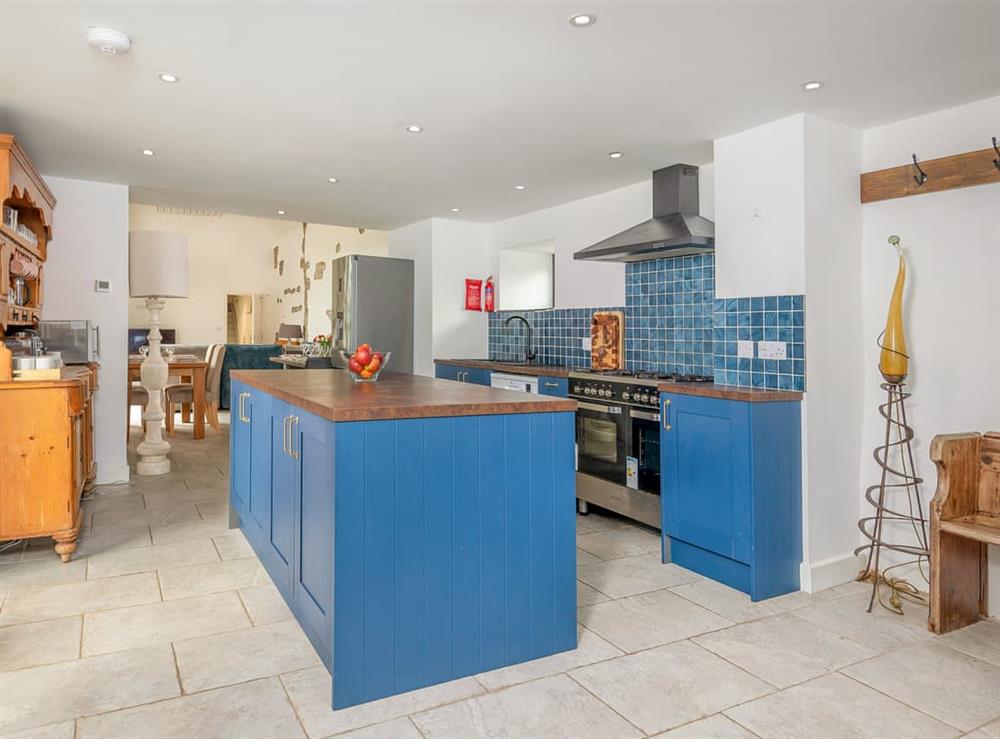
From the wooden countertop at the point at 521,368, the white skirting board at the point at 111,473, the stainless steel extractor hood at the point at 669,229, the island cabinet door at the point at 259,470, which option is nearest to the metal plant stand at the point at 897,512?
the stainless steel extractor hood at the point at 669,229

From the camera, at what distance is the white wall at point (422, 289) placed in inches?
226

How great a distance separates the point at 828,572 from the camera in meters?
3.02

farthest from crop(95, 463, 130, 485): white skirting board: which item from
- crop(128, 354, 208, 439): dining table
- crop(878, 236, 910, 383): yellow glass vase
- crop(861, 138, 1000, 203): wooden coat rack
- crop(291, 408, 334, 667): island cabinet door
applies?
crop(861, 138, 1000, 203): wooden coat rack

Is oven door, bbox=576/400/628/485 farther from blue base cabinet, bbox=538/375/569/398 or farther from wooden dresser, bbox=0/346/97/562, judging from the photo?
wooden dresser, bbox=0/346/97/562

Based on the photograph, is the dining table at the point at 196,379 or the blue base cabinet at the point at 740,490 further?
the dining table at the point at 196,379

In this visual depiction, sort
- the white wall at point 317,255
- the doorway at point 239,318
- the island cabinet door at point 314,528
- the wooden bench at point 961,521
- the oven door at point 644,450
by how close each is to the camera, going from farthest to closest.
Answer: the doorway at point 239,318, the white wall at point 317,255, the oven door at point 644,450, the wooden bench at point 961,521, the island cabinet door at point 314,528

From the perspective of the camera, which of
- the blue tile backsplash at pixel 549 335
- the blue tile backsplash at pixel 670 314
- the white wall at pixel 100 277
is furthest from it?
the blue tile backsplash at pixel 549 335

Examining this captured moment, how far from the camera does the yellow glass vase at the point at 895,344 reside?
2773 mm

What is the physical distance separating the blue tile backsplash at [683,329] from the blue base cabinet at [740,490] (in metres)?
0.31

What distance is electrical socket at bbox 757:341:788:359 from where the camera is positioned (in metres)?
3.04

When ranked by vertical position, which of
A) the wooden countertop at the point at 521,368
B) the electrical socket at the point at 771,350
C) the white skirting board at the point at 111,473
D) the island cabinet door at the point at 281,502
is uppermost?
the electrical socket at the point at 771,350

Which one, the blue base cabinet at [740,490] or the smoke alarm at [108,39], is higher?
the smoke alarm at [108,39]

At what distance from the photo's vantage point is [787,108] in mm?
2934

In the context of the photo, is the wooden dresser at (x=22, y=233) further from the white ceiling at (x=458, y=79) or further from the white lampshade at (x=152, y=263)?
the white lampshade at (x=152, y=263)
